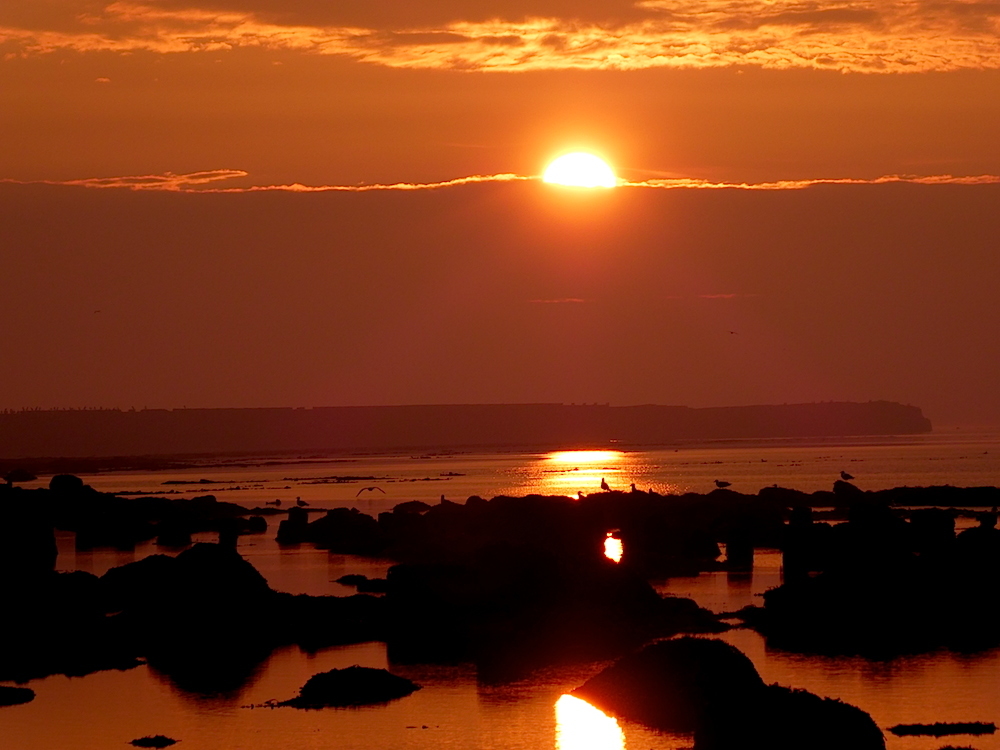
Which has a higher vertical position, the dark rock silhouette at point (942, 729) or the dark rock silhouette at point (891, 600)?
the dark rock silhouette at point (891, 600)

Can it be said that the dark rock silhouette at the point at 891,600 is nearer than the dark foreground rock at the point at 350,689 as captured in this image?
No

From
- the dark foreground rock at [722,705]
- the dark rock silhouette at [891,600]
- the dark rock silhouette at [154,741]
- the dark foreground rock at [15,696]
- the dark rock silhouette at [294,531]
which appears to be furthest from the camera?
the dark rock silhouette at [294,531]

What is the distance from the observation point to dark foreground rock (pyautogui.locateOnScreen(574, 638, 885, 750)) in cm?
2800

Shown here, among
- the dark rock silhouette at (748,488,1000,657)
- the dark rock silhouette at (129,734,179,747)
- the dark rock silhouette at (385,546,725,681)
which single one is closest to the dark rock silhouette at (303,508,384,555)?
the dark rock silhouette at (385,546,725,681)

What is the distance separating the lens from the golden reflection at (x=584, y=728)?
3231 cm

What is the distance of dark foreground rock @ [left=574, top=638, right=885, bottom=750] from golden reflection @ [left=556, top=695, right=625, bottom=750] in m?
0.48

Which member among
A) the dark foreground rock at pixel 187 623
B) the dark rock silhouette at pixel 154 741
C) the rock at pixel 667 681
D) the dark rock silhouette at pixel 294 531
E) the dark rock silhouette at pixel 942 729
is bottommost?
the dark rock silhouette at pixel 154 741

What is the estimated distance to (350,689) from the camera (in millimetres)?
37719

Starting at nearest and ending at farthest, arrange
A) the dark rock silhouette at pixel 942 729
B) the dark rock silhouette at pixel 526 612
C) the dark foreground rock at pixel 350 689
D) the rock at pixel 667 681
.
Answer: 1. the dark rock silhouette at pixel 942 729
2. the rock at pixel 667 681
3. the dark foreground rock at pixel 350 689
4. the dark rock silhouette at pixel 526 612

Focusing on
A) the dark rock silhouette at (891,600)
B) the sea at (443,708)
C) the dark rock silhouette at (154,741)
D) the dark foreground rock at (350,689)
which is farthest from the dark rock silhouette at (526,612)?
the dark rock silhouette at (154,741)

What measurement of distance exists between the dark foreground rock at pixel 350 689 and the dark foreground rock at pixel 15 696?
691cm

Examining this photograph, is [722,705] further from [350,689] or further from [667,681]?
[350,689]

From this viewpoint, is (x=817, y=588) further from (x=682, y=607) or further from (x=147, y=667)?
(x=147, y=667)

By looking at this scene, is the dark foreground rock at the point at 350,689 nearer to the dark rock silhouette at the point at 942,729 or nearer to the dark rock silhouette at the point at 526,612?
the dark rock silhouette at the point at 526,612
